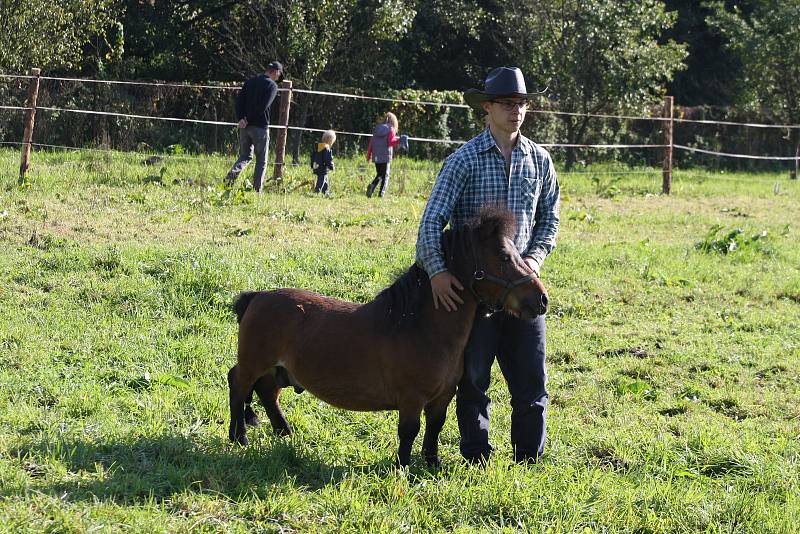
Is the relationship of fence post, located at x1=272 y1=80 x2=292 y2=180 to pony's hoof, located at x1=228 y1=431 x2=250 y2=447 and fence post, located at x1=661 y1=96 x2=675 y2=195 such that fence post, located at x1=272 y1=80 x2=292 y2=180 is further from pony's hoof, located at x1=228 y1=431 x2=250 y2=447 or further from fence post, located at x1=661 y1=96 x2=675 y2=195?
pony's hoof, located at x1=228 y1=431 x2=250 y2=447

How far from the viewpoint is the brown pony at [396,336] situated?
451cm

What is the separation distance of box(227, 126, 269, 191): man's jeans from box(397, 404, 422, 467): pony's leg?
9726 mm

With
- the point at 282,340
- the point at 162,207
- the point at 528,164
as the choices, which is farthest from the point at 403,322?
the point at 162,207

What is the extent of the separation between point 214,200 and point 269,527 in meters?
8.99

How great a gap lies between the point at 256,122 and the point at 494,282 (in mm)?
10232

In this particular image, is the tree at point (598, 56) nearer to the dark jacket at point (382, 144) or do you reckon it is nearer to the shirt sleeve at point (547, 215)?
the dark jacket at point (382, 144)

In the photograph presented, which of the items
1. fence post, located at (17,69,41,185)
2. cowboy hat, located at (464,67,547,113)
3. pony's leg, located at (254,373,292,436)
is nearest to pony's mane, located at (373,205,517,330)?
cowboy hat, located at (464,67,547,113)

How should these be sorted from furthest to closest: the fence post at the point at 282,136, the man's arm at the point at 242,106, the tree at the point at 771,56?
the tree at the point at 771,56, the fence post at the point at 282,136, the man's arm at the point at 242,106

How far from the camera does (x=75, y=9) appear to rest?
2009cm

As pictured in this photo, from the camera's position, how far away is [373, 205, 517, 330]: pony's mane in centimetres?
456

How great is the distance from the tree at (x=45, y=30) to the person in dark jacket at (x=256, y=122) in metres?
6.96

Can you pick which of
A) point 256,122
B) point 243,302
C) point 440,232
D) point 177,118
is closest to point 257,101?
point 256,122

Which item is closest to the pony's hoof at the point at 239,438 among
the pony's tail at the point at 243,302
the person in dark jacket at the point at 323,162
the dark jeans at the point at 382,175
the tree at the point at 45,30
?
the pony's tail at the point at 243,302

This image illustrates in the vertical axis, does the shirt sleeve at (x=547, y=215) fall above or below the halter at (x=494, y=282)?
above
